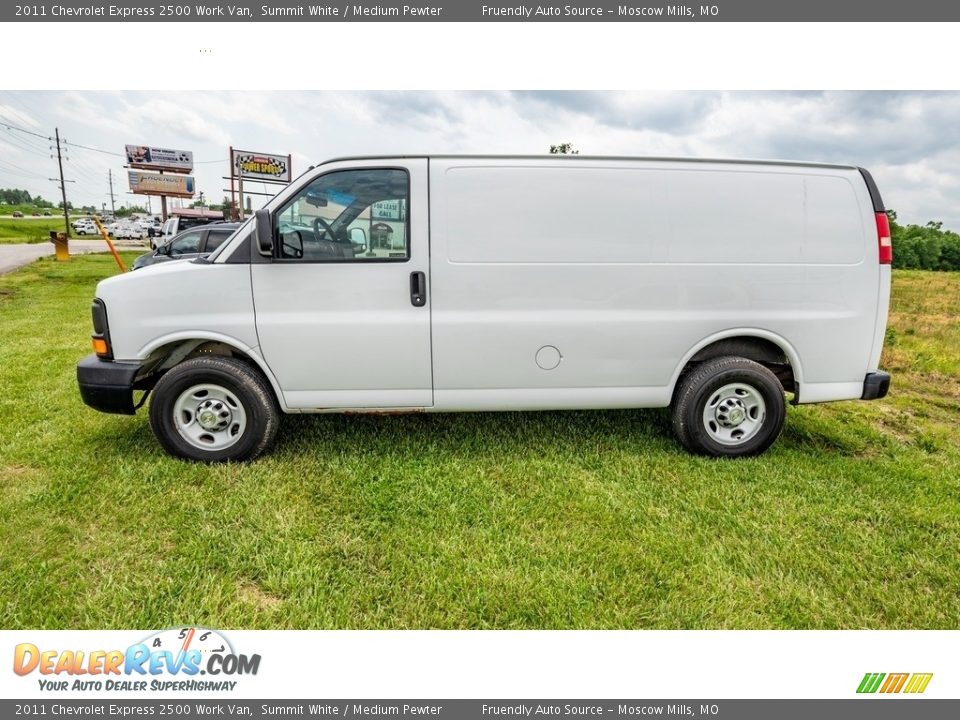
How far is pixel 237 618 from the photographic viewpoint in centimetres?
235

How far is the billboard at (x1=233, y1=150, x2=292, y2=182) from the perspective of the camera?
1388 inches

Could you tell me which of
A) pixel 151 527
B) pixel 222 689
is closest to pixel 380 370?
pixel 151 527

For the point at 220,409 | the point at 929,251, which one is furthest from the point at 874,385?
the point at 929,251

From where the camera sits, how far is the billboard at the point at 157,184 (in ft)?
147

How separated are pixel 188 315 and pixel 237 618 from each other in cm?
205

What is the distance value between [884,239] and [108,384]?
547 cm

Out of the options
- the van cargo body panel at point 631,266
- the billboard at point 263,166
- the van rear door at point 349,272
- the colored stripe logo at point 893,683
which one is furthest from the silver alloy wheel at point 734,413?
the billboard at point 263,166

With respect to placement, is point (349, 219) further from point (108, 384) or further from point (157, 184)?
point (157, 184)

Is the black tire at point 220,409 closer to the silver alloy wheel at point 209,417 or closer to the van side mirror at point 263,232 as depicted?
the silver alloy wheel at point 209,417

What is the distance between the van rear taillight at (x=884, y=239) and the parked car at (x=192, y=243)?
11034 millimetres

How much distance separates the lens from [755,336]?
386cm

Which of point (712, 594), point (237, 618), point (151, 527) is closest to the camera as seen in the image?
point (237, 618)

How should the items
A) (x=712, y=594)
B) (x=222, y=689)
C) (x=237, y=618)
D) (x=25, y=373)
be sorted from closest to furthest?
(x=222, y=689) → (x=237, y=618) → (x=712, y=594) → (x=25, y=373)

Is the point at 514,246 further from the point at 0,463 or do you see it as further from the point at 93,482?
the point at 0,463
